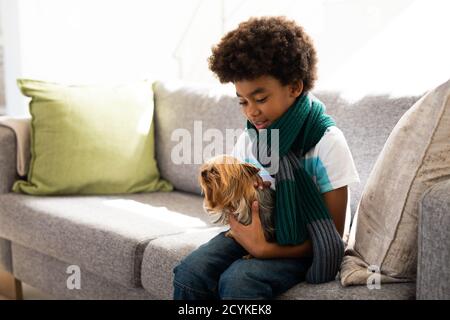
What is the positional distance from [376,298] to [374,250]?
5.9 inches

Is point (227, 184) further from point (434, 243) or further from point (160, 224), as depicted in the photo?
point (160, 224)

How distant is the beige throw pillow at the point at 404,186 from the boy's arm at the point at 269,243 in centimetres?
9

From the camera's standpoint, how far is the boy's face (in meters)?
1.54

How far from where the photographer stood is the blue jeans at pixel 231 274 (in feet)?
4.56

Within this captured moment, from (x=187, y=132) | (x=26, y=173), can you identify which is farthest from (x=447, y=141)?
(x=26, y=173)

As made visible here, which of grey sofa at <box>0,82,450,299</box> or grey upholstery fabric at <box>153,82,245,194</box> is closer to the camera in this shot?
grey sofa at <box>0,82,450,299</box>

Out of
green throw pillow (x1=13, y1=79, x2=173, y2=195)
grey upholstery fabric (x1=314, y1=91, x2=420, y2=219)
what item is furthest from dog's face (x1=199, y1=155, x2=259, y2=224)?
green throw pillow (x1=13, y1=79, x2=173, y2=195)

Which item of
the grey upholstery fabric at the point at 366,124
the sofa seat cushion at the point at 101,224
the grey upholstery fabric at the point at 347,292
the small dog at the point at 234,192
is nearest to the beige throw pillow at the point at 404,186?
the grey upholstery fabric at the point at 347,292

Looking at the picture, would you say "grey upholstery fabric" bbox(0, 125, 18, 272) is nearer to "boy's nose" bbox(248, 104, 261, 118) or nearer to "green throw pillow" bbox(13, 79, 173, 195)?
"green throw pillow" bbox(13, 79, 173, 195)

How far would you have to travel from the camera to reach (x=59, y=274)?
228cm

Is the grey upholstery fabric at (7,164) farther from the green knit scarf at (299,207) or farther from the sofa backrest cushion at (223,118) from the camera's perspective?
the green knit scarf at (299,207)

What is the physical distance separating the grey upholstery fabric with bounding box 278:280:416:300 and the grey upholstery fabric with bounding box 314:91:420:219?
0.54m

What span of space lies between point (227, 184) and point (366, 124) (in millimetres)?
684
